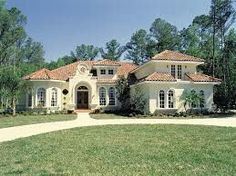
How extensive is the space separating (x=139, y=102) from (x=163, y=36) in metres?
33.7

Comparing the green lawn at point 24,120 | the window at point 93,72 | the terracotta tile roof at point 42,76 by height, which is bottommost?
the green lawn at point 24,120

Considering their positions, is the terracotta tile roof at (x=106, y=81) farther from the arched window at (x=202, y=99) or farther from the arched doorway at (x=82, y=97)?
the arched window at (x=202, y=99)

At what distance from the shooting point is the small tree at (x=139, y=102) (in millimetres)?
35812

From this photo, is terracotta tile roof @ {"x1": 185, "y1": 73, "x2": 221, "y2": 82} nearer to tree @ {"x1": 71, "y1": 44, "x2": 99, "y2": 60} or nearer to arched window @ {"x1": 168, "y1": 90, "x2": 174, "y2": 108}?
arched window @ {"x1": 168, "y1": 90, "x2": 174, "y2": 108}

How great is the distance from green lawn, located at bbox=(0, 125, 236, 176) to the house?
1846 cm

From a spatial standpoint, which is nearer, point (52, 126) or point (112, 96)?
point (52, 126)

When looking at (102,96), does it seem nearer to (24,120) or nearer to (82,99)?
(82,99)

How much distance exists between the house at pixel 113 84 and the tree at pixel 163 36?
2361 centimetres

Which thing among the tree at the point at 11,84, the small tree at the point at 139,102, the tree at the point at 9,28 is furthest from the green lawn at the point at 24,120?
the tree at the point at 9,28

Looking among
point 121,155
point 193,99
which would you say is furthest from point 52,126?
point 193,99

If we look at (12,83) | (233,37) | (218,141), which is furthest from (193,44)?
(218,141)

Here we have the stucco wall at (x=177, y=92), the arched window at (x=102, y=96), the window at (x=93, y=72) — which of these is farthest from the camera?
the window at (x=93, y=72)

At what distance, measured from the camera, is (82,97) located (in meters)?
41.7

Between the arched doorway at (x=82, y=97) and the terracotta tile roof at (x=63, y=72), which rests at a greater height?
the terracotta tile roof at (x=63, y=72)
